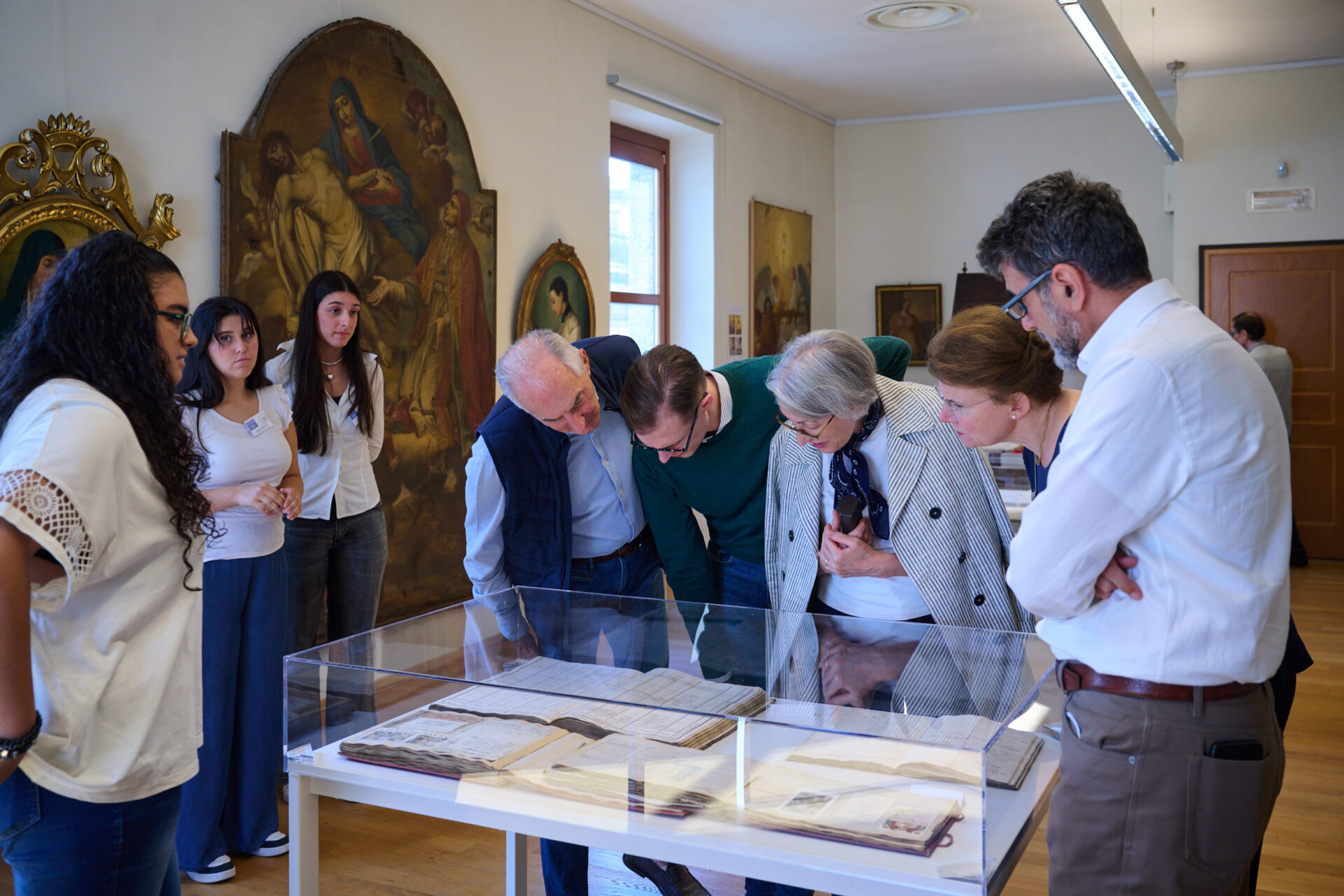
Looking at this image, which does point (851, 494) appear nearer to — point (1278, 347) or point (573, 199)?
point (573, 199)

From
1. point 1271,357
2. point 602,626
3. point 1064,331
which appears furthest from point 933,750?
point 1271,357

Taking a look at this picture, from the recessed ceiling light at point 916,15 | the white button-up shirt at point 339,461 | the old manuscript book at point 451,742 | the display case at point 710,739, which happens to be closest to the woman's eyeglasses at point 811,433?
the display case at point 710,739

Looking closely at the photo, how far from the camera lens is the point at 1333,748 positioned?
17.2 feet

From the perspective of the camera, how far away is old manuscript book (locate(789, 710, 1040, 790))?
178cm

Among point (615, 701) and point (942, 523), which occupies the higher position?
point (942, 523)

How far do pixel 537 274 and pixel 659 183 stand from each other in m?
2.88

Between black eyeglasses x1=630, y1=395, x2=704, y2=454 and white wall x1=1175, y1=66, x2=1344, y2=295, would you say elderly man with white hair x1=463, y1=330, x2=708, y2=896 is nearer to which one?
black eyeglasses x1=630, y1=395, x2=704, y2=454

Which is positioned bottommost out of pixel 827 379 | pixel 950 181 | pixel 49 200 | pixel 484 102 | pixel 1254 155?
pixel 827 379

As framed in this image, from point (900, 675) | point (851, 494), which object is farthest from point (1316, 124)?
point (900, 675)

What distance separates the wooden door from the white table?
947 centimetres

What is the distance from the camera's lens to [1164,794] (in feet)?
5.96

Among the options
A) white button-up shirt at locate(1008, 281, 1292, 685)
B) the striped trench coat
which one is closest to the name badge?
the striped trench coat

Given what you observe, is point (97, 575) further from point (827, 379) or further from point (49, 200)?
point (49, 200)

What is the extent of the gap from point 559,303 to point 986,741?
253 inches
